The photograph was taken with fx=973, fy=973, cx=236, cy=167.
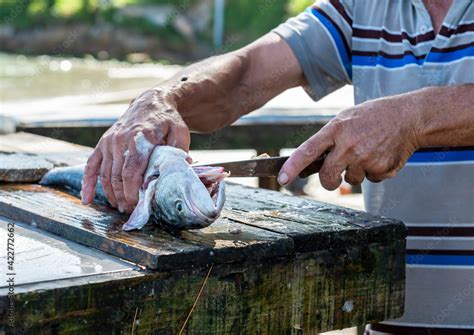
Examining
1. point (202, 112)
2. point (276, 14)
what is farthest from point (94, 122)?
point (276, 14)

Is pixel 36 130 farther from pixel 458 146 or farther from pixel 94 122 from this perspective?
pixel 458 146

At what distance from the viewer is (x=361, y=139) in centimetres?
296

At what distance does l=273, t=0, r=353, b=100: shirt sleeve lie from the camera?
3.71 metres

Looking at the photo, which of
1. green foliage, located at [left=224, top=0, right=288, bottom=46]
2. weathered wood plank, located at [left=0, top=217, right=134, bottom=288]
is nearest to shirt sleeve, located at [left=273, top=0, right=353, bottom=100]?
weathered wood plank, located at [left=0, top=217, right=134, bottom=288]

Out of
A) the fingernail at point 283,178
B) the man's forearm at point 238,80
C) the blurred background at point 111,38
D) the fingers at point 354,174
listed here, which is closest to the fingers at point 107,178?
the fingernail at point 283,178

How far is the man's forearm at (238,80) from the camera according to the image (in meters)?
3.73

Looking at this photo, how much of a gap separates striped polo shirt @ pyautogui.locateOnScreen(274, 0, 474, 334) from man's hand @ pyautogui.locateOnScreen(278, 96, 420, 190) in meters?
0.35

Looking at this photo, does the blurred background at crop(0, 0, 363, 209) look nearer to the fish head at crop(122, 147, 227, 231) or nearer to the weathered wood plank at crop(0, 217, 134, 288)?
the fish head at crop(122, 147, 227, 231)

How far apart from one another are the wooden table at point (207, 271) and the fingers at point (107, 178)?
0.18 feet

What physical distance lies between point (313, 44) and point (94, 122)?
7.36 feet

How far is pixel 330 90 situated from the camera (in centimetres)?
389

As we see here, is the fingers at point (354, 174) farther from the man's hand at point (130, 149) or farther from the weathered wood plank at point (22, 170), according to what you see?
the weathered wood plank at point (22, 170)

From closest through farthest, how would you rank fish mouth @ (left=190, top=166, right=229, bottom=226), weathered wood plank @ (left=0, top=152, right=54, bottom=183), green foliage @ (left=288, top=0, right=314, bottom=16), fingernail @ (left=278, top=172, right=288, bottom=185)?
fish mouth @ (left=190, top=166, right=229, bottom=226), fingernail @ (left=278, top=172, right=288, bottom=185), weathered wood plank @ (left=0, top=152, right=54, bottom=183), green foliage @ (left=288, top=0, right=314, bottom=16)

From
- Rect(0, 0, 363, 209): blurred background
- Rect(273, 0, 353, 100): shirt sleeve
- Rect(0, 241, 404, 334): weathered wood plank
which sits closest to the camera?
Rect(0, 241, 404, 334): weathered wood plank
